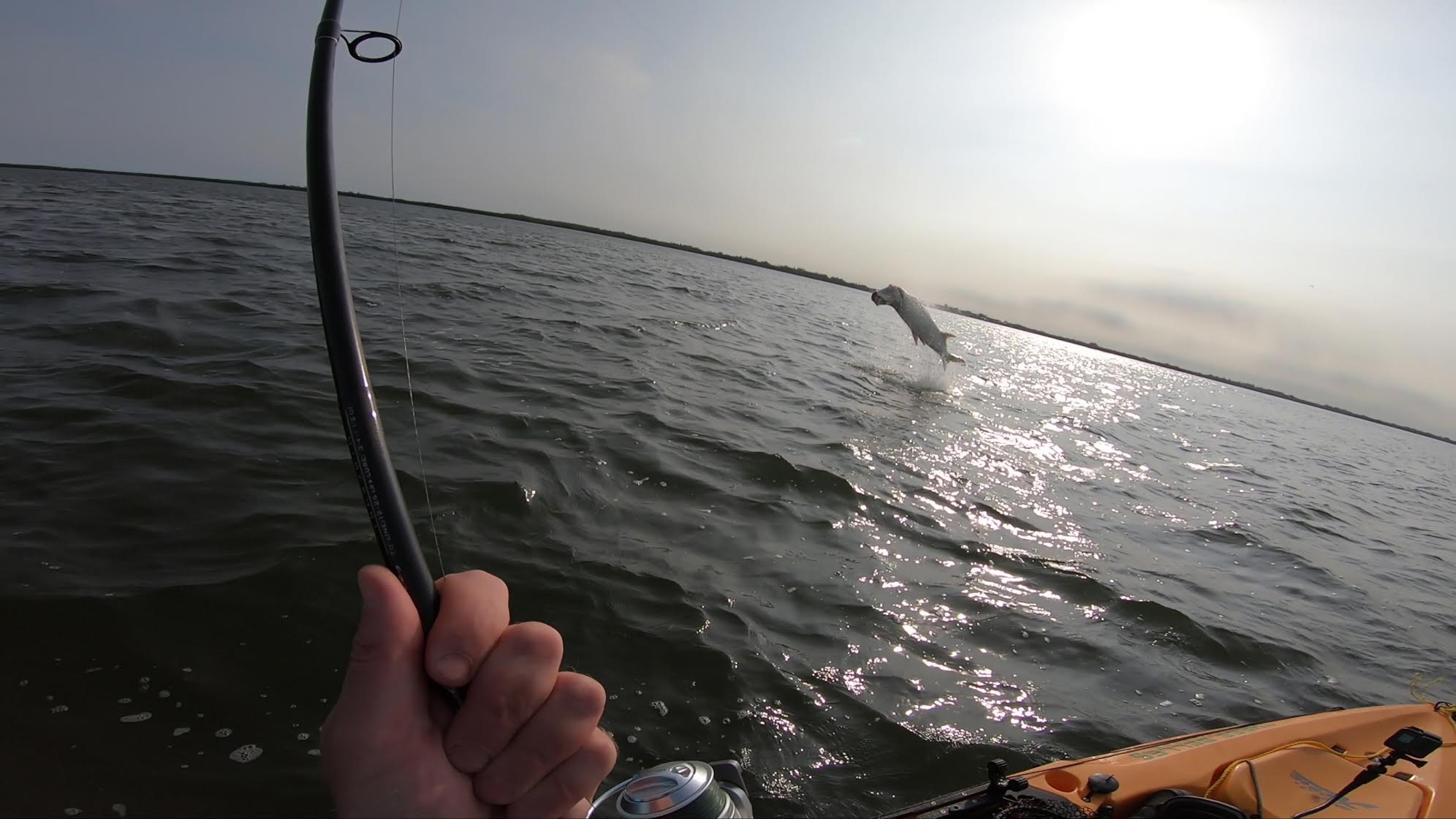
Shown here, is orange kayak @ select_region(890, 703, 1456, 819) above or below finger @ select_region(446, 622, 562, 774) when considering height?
below

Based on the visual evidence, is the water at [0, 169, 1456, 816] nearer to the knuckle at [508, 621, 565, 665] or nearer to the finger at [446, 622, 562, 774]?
the finger at [446, 622, 562, 774]

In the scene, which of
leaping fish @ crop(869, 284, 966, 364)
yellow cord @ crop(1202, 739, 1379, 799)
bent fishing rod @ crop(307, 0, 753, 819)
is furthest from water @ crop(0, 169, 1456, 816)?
leaping fish @ crop(869, 284, 966, 364)

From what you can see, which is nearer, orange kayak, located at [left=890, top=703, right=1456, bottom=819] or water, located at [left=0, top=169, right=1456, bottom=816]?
orange kayak, located at [left=890, top=703, right=1456, bottom=819]

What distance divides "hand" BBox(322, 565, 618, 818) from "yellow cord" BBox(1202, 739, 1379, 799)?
9.46ft

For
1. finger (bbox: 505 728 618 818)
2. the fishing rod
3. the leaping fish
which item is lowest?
finger (bbox: 505 728 618 818)

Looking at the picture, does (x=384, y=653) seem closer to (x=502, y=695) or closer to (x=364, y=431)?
(x=502, y=695)

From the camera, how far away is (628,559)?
4938mm

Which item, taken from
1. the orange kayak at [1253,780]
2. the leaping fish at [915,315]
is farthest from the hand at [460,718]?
the leaping fish at [915,315]

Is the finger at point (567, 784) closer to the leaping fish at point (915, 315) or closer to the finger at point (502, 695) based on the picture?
the finger at point (502, 695)

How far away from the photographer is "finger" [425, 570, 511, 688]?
105 cm

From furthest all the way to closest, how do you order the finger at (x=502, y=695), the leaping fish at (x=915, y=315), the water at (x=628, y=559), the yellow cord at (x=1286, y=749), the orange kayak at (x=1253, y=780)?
the leaping fish at (x=915, y=315)
the water at (x=628, y=559)
the yellow cord at (x=1286, y=749)
the orange kayak at (x=1253, y=780)
the finger at (x=502, y=695)

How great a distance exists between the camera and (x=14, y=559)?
Result: 146 inches

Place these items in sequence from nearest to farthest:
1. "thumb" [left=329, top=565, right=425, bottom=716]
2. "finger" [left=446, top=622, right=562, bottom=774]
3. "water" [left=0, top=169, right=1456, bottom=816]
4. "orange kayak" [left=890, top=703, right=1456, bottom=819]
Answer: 1. "thumb" [left=329, top=565, right=425, bottom=716]
2. "finger" [left=446, top=622, right=562, bottom=774]
3. "orange kayak" [left=890, top=703, right=1456, bottom=819]
4. "water" [left=0, top=169, right=1456, bottom=816]

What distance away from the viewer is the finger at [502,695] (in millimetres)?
1093
